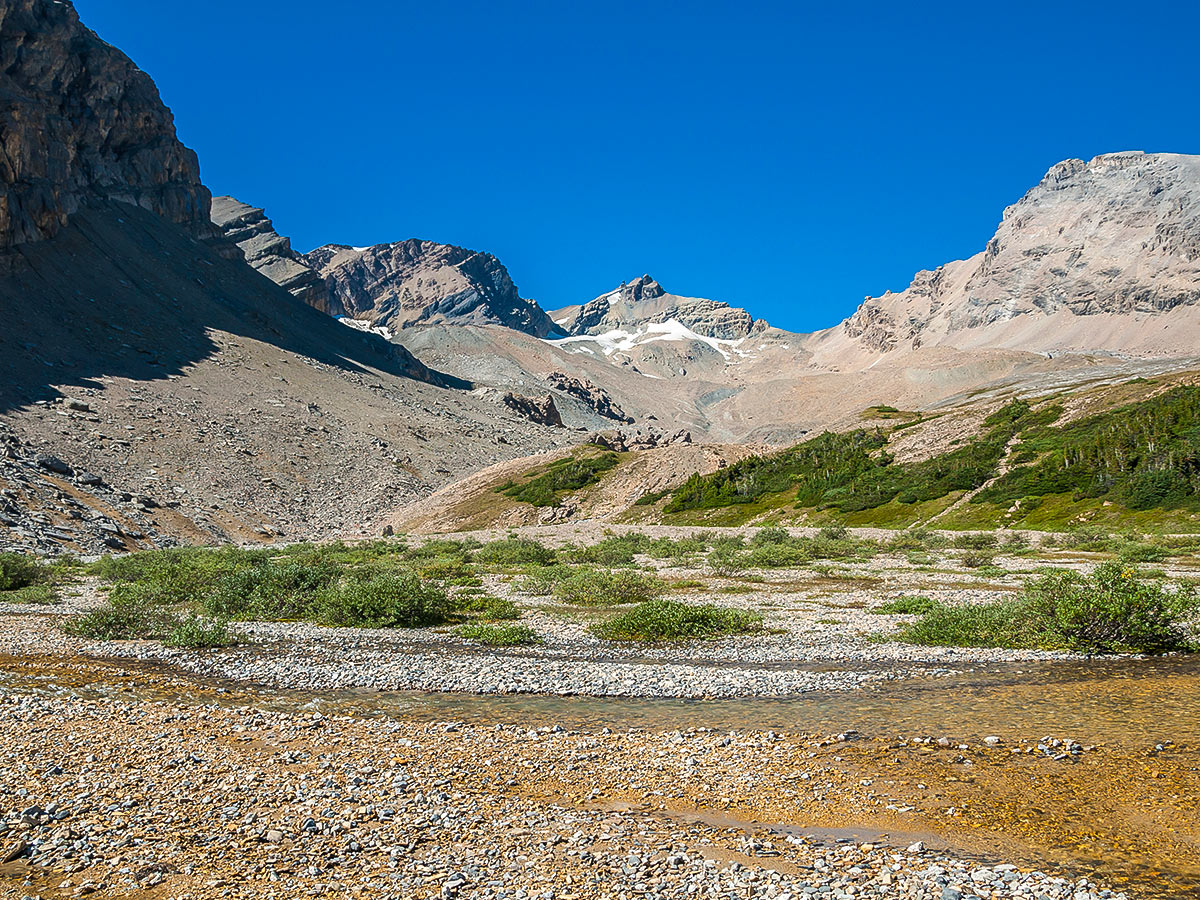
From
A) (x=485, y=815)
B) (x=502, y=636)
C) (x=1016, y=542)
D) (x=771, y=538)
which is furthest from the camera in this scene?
(x=771, y=538)

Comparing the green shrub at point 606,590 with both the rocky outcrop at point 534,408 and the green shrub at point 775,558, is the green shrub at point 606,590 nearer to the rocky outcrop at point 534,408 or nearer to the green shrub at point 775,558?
the green shrub at point 775,558

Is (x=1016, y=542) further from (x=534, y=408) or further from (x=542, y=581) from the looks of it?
(x=534, y=408)

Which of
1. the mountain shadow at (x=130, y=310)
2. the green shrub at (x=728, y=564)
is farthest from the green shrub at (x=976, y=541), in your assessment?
the mountain shadow at (x=130, y=310)

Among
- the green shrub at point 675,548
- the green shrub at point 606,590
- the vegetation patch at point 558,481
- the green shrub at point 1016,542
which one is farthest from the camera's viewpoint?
the vegetation patch at point 558,481

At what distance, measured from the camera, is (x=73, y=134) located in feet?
389

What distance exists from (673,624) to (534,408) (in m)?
139

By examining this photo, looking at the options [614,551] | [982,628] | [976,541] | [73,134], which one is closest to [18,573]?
[614,551]

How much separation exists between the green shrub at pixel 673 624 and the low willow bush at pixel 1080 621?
13.1 feet

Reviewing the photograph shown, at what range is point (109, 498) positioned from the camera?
55.2 meters

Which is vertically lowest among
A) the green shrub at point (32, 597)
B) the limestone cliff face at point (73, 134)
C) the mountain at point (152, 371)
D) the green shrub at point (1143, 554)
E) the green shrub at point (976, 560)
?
the green shrub at point (32, 597)

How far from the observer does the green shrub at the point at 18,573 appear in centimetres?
3005

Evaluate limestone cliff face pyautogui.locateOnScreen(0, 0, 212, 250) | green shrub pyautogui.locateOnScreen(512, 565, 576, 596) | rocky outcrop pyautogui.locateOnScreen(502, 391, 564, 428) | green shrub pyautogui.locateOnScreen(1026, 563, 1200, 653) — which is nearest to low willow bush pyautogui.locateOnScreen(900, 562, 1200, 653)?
green shrub pyautogui.locateOnScreen(1026, 563, 1200, 653)

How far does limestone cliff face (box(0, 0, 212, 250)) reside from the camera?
313 ft

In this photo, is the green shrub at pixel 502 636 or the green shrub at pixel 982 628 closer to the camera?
the green shrub at pixel 982 628
